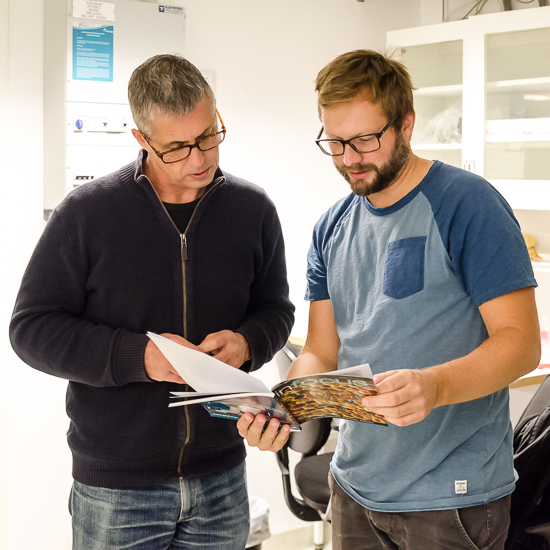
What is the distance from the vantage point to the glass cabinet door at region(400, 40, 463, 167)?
3111 millimetres

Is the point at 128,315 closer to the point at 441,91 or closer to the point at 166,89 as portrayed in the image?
the point at 166,89

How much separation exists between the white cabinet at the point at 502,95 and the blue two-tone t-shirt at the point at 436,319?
6.23 ft

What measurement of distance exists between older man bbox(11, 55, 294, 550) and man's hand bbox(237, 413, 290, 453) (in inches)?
5.8

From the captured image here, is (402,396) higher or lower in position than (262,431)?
higher

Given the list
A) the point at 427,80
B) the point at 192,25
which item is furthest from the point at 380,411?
the point at 427,80

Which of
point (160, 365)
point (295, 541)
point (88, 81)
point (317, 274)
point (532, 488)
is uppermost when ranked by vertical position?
point (88, 81)

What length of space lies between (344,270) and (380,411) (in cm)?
41

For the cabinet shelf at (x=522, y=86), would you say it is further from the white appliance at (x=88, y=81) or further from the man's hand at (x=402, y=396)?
the man's hand at (x=402, y=396)

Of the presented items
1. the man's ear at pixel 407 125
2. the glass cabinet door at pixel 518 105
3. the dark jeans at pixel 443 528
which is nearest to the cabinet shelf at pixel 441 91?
the glass cabinet door at pixel 518 105

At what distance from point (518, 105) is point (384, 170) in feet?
6.74

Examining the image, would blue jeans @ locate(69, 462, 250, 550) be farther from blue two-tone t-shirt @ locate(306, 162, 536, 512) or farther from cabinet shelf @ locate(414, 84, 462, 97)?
cabinet shelf @ locate(414, 84, 462, 97)

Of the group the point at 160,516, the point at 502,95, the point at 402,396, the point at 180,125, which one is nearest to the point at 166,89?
the point at 180,125

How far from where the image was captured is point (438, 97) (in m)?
3.22

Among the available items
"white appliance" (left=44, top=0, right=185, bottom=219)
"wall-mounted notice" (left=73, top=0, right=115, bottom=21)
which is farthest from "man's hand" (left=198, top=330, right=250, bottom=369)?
"wall-mounted notice" (left=73, top=0, right=115, bottom=21)
